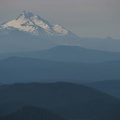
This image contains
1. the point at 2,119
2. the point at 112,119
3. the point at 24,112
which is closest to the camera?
the point at 2,119

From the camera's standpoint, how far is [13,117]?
153 meters

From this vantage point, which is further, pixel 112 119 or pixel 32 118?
pixel 112 119

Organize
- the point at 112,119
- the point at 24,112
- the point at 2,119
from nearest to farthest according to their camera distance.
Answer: the point at 2,119 < the point at 24,112 < the point at 112,119

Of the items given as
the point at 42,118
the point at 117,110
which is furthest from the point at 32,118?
the point at 117,110

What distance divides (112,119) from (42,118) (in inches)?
Result: 1279

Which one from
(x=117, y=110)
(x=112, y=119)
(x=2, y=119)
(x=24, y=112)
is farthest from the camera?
(x=117, y=110)

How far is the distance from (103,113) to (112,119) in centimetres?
1794

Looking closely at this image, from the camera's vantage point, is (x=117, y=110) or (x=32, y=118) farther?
(x=117, y=110)

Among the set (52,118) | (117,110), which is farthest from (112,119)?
(52,118)

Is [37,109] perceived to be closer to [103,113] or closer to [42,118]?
[42,118]

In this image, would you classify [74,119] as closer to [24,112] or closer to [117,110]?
[117,110]

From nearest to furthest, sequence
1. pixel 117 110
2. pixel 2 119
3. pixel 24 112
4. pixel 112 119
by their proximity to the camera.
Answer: pixel 2 119, pixel 24 112, pixel 112 119, pixel 117 110

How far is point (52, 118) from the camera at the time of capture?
6329 inches

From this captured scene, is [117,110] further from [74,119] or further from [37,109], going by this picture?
[37,109]
